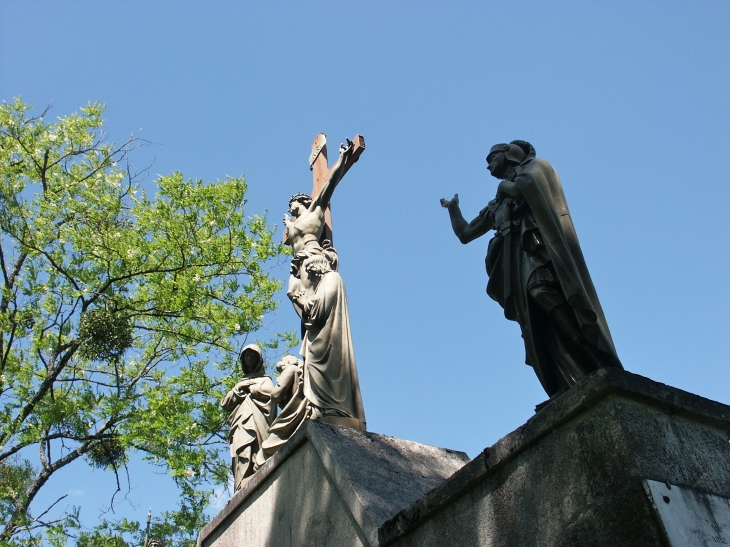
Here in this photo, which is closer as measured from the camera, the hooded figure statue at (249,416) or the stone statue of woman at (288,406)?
the stone statue of woman at (288,406)

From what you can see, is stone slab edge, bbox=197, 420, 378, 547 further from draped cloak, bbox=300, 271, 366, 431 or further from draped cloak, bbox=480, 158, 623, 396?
draped cloak, bbox=480, 158, 623, 396

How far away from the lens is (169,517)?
14195 millimetres

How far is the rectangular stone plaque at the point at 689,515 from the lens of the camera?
9.09 ft

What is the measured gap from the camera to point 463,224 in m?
5.10

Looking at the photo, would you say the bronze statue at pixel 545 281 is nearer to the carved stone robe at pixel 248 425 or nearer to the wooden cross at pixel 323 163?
the carved stone robe at pixel 248 425

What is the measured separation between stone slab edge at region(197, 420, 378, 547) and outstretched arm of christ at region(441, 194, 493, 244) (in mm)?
1716

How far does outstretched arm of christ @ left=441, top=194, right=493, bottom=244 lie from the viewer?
486 centimetres

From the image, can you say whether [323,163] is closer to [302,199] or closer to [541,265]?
[302,199]

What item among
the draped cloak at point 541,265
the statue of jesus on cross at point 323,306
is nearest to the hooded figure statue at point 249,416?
the statue of jesus on cross at point 323,306

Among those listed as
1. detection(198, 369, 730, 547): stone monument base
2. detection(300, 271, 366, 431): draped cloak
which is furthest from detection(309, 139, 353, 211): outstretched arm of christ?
detection(198, 369, 730, 547): stone monument base

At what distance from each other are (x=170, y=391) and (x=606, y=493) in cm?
1223

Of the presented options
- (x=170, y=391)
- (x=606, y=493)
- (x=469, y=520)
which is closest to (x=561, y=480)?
(x=606, y=493)

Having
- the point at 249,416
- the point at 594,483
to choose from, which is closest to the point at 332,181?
the point at 249,416

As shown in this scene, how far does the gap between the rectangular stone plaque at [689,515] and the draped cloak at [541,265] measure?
0.96 m
